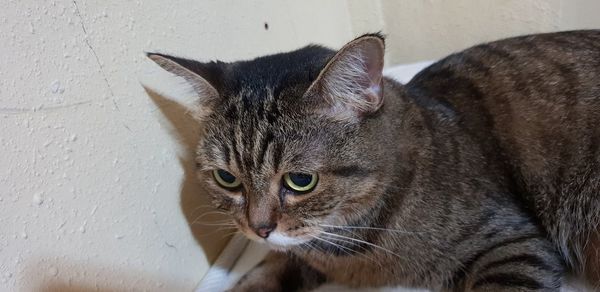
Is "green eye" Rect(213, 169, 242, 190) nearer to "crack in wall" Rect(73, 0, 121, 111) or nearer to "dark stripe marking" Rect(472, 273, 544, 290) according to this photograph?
"crack in wall" Rect(73, 0, 121, 111)

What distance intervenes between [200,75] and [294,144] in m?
0.22

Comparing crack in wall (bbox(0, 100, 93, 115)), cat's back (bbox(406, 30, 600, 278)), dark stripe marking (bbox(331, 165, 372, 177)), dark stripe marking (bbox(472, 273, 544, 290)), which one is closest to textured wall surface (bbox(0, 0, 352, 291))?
crack in wall (bbox(0, 100, 93, 115))

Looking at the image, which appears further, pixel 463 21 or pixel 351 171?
pixel 463 21

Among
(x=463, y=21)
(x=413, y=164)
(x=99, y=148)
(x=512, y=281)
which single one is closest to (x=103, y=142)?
(x=99, y=148)

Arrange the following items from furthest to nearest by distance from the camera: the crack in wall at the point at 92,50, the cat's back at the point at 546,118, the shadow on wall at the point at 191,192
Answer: the shadow on wall at the point at 191,192 → the cat's back at the point at 546,118 → the crack in wall at the point at 92,50

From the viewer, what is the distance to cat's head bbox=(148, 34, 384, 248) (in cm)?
97

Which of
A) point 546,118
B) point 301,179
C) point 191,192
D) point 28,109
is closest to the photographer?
point 28,109

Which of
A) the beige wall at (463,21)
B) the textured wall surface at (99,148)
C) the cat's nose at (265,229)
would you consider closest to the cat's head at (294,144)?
the cat's nose at (265,229)

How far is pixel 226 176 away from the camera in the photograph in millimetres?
1057

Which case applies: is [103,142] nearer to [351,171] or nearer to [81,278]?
[81,278]

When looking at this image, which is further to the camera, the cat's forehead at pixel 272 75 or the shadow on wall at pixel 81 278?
the cat's forehead at pixel 272 75

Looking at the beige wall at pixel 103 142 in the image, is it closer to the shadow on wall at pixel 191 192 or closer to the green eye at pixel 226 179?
the shadow on wall at pixel 191 192

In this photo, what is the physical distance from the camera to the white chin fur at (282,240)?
996 millimetres

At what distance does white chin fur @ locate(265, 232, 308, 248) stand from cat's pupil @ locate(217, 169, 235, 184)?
0.13 metres
